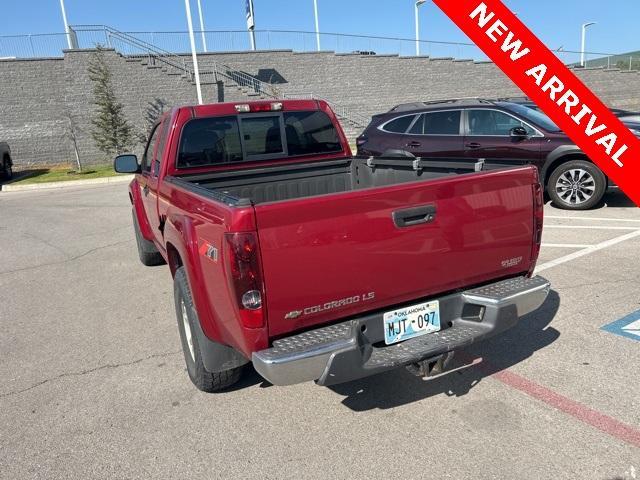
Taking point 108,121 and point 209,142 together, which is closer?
point 209,142

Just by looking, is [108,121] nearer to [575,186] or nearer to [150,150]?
[150,150]

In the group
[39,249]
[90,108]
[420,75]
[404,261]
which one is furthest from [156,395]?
[420,75]

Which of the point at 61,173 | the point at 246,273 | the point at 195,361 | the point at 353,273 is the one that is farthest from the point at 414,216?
the point at 61,173

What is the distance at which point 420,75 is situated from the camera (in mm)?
29812

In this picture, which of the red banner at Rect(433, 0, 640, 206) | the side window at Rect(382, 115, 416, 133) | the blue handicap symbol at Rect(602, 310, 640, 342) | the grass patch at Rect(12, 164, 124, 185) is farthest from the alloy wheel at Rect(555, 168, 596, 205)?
the grass patch at Rect(12, 164, 124, 185)

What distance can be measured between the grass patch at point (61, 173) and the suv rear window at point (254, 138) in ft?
48.6

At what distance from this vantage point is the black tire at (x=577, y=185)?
301 inches

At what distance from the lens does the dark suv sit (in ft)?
25.4

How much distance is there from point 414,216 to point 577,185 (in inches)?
250

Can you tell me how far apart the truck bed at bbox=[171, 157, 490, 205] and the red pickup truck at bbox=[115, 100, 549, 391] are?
512 millimetres

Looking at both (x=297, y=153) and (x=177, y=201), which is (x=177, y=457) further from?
(x=297, y=153)

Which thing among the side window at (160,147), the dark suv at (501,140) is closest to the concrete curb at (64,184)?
the dark suv at (501,140)

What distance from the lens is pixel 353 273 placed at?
8.33 ft

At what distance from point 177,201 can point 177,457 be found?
165 centimetres
